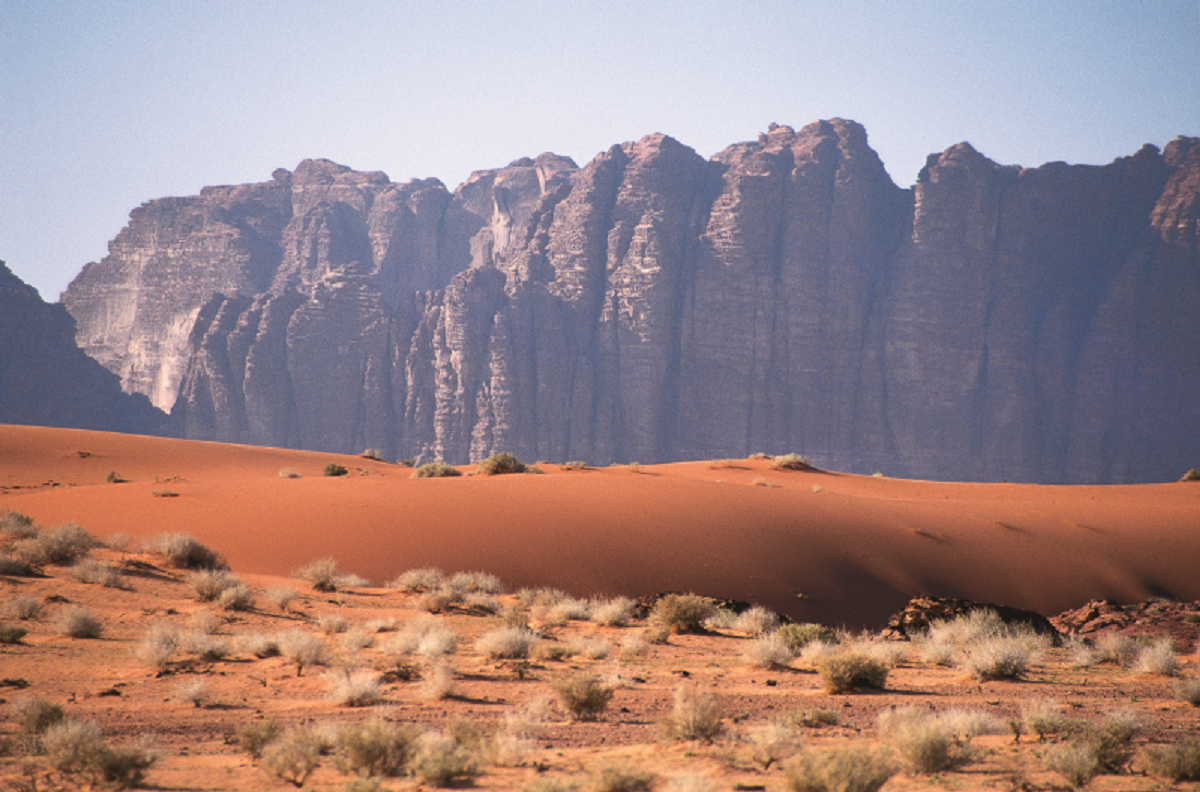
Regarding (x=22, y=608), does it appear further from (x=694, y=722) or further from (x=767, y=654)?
(x=767, y=654)

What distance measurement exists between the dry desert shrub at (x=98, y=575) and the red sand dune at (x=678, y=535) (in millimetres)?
3637

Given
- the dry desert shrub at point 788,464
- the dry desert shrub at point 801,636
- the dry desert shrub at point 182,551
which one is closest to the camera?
the dry desert shrub at point 801,636

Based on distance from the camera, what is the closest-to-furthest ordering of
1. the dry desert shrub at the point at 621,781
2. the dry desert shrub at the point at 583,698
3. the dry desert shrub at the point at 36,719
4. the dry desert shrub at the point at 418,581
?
1. the dry desert shrub at the point at 621,781
2. the dry desert shrub at the point at 36,719
3. the dry desert shrub at the point at 583,698
4. the dry desert shrub at the point at 418,581

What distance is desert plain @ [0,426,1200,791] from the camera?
675 cm

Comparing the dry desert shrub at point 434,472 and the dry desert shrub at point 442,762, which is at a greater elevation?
the dry desert shrub at point 434,472

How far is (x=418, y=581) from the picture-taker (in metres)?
15.8

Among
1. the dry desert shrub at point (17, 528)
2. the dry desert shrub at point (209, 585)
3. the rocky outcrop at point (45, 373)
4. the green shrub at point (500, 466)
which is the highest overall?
the rocky outcrop at point (45, 373)

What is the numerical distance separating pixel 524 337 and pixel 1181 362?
2653 inches

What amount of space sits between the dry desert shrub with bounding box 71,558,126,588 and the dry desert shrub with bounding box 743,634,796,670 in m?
9.83

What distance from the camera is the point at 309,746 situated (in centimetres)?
618

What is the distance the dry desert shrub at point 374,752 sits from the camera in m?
6.12

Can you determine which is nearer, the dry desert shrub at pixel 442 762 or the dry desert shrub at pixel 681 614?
the dry desert shrub at pixel 442 762

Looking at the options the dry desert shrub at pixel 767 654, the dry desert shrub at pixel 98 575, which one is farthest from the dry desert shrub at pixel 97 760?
the dry desert shrub at pixel 98 575

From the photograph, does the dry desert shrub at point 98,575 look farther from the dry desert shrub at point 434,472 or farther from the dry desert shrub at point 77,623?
the dry desert shrub at point 434,472
